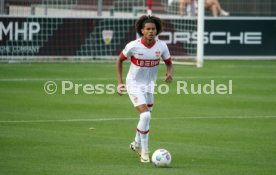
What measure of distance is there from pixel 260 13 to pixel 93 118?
1848 cm

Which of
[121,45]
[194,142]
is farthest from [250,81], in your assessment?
[194,142]

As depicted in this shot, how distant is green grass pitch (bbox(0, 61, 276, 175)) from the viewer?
1071cm

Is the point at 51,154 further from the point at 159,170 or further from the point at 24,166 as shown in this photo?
the point at 159,170

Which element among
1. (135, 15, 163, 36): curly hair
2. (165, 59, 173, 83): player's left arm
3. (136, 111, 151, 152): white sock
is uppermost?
(135, 15, 163, 36): curly hair

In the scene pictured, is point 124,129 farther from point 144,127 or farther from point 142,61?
point 144,127
